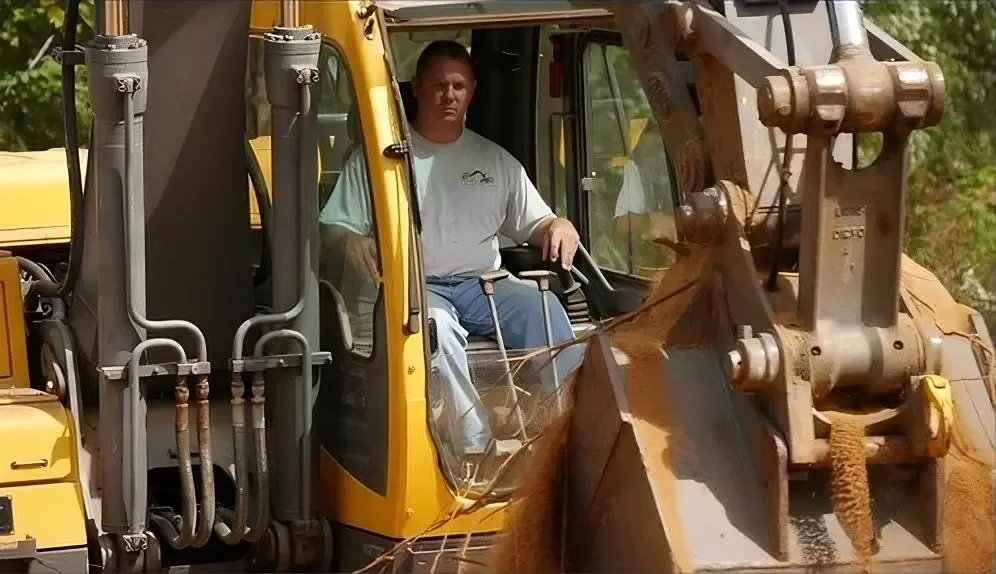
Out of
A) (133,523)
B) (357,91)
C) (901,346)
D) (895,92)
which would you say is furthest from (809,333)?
(133,523)

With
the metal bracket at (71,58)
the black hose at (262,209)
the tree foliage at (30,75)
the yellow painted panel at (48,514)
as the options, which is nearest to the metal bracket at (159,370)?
the yellow painted panel at (48,514)

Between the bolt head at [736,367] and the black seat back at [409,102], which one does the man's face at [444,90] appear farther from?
the bolt head at [736,367]

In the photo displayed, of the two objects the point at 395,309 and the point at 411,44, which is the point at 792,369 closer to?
the point at 395,309

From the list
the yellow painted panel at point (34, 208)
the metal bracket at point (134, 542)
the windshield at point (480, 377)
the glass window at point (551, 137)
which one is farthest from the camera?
the glass window at point (551, 137)

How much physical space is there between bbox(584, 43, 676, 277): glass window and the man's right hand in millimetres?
1005

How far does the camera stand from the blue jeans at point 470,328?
4.38 m

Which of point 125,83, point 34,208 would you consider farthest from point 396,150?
point 34,208

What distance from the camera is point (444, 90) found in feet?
16.8

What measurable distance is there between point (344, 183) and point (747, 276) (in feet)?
6.13

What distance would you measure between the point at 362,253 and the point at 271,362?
39 cm

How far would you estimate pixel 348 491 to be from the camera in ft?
15.3

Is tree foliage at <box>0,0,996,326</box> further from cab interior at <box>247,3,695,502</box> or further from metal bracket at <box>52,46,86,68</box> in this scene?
metal bracket at <box>52,46,86,68</box>

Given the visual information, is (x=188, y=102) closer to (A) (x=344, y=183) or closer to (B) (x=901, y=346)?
(A) (x=344, y=183)

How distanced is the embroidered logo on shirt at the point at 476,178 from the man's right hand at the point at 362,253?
71cm
